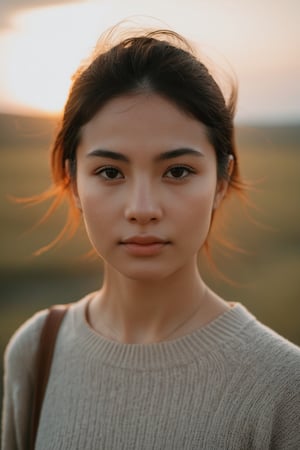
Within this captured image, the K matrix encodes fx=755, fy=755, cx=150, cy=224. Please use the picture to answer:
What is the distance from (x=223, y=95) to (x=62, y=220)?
650 millimetres

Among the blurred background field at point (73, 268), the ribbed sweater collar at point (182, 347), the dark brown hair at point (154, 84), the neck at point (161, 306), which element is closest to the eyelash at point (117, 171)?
the dark brown hair at point (154, 84)

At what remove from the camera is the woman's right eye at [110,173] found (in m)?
1.94

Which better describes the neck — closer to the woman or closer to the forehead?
the woman

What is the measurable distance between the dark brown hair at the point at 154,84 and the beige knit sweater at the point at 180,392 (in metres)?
0.47

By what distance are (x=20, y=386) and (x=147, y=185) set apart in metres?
0.81

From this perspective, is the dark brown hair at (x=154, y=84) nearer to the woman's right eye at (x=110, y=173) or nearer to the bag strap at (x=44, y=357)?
the woman's right eye at (x=110, y=173)

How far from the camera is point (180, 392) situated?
6.53ft

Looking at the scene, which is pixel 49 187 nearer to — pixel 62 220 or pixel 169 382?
pixel 62 220

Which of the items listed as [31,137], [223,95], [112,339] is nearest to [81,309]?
[112,339]

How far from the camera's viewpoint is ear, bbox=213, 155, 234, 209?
2.08 m

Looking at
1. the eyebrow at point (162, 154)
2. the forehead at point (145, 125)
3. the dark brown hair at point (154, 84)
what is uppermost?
the dark brown hair at point (154, 84)

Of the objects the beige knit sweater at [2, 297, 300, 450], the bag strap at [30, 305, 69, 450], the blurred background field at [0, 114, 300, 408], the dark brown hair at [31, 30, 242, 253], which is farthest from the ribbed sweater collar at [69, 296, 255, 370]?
the blurred background field at [0, 114, 300, 408]

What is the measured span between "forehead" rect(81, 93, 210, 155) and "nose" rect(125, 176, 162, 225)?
0.32 feet

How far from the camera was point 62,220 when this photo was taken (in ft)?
7.75
